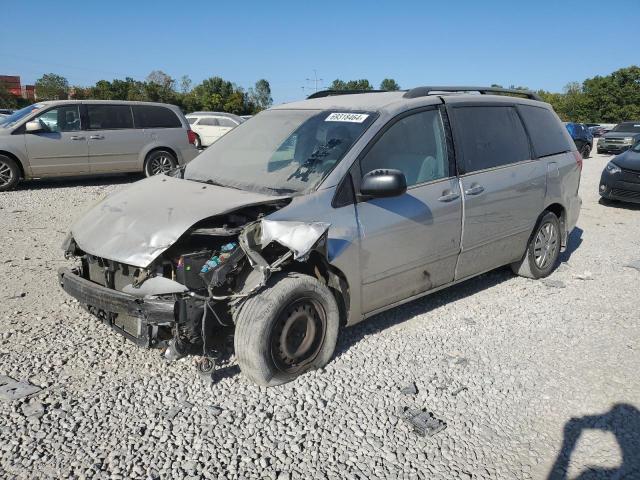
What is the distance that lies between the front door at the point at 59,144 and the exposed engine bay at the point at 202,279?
27.6 ft

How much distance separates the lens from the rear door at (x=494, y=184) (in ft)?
15.1

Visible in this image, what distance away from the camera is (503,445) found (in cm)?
301

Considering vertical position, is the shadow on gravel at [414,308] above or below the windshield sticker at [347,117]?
below

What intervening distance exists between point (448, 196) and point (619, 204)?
8.55 meters

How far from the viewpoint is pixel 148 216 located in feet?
11.6

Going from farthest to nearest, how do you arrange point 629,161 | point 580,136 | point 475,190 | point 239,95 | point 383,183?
point 239,95 → point 580,136 → point 629,161 → point 475,190 → point 383,183

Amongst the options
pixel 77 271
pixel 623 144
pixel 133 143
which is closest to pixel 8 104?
pixel 133 143

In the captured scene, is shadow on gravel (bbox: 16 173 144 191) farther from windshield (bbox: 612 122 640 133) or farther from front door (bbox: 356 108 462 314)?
windshield (bbox: 612 122 640 133)

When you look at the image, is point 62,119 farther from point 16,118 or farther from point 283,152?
point 283,152

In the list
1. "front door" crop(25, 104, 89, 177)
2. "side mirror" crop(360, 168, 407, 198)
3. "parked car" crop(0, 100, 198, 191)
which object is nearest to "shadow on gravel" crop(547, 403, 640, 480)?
"side mirror" crop(360, 168, 407, 198)

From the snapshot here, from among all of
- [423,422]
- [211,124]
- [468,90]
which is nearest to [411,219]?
[423,422]

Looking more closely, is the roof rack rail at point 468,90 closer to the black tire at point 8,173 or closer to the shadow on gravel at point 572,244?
the shadow on gravel at point 572,244

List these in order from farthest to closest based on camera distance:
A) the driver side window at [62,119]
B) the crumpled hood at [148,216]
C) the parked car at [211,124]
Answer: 1. the parked car at [211,124]
2. the driver side window at [62,119]
3. the crumpled hood at [148,216]

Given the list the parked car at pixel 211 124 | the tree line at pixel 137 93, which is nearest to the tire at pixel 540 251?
the parked car at pixel 211 124
